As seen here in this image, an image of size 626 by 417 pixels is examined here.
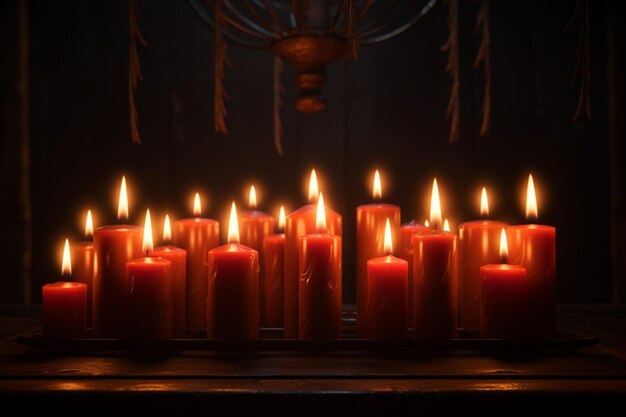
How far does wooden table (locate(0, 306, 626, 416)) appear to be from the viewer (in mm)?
652

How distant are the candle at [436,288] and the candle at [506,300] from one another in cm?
6

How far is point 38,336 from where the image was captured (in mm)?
900

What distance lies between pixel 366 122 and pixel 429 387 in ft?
3.46

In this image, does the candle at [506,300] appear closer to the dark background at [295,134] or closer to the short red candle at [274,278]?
the short red candle at [274,278]

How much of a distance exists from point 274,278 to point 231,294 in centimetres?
21

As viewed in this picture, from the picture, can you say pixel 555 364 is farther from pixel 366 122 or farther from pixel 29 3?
pixel 29 3

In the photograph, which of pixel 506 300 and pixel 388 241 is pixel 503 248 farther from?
pixel 388 241

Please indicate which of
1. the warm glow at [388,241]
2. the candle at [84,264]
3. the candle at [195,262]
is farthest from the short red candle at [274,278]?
the candle at [84,264]

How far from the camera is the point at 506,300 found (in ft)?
2.87

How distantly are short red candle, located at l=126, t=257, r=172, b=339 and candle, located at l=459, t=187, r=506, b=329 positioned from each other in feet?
1.84

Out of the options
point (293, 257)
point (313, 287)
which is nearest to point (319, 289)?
→ point (313, 287)

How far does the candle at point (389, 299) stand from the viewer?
34.5 inches

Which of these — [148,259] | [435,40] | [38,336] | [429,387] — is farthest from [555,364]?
[435,40]

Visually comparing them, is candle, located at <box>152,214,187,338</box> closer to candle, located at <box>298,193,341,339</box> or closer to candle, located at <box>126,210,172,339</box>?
candle, located at <box>126,210,172,339</box>
